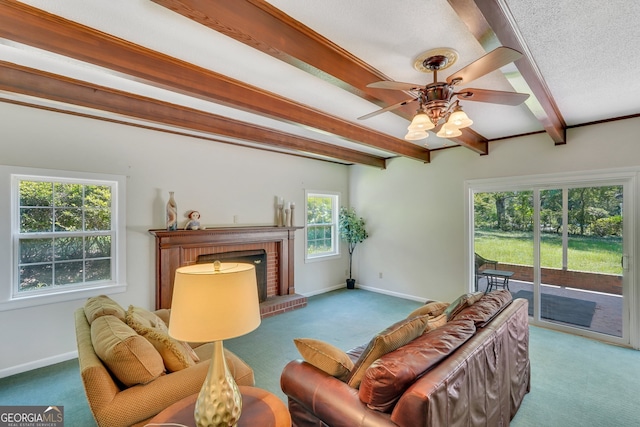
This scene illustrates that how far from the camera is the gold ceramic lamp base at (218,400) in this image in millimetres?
1185

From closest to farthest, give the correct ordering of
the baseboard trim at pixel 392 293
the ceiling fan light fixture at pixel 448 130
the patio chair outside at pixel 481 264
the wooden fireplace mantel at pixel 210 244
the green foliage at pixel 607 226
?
the ceiling fan light fixture at pixel 448 130 < the green foliage at pixel 607 226 < the wooden fireplace mantel at pixel 210 244 < the patio chair outside at pixel 481 264 < the baseboard trim at pixel 392 293

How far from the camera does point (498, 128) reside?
3.90 m

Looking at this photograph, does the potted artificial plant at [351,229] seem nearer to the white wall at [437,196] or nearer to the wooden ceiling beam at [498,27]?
the white wall at [437,196]

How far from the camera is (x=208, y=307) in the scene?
114 centimetres

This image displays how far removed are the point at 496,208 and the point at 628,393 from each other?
8.45 feet

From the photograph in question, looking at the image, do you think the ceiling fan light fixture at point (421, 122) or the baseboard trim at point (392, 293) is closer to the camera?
the ceiling fan light fixture at point (421, 122)

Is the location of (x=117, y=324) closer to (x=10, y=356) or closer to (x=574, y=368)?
(x=10, y=356)

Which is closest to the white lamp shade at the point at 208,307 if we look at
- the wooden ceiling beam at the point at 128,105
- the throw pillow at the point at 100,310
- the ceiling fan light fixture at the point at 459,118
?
the throw pillow at the point at 100,310

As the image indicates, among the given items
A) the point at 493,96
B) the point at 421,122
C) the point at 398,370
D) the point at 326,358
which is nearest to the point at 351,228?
the point at 421,122

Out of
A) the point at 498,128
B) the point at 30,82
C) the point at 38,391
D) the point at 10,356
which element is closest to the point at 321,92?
the point at 30,82

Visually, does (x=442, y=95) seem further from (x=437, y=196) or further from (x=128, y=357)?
(x=437, y=196)

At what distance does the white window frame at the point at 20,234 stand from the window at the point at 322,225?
3.04 meters

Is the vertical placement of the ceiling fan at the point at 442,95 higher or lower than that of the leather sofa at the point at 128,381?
higher

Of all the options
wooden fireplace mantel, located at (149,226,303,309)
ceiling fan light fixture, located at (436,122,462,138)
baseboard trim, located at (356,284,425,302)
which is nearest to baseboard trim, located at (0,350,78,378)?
wooden fireplace mantel, located at (149,226,303,309)
